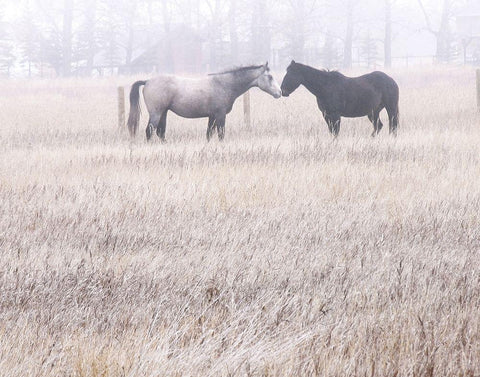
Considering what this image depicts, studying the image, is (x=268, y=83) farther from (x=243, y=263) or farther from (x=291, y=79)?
(x=243, y=263)

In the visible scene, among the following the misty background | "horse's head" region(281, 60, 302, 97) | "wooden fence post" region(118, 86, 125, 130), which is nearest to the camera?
"horse's head" region(281, 60, 302, 97)

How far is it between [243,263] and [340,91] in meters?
8.73

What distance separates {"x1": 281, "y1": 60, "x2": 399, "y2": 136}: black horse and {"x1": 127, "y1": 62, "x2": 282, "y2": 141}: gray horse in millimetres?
745

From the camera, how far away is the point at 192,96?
1320 centimetres

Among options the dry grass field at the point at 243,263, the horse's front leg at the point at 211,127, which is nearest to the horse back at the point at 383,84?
the horse's front leg at the point at 211,127

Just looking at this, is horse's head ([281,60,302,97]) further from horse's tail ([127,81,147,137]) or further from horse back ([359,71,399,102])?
horse's tail ([127,81,147,137])

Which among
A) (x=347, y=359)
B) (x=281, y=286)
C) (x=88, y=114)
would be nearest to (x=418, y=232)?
(x=281, y=286)

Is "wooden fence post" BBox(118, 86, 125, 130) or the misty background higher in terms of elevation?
the misty background

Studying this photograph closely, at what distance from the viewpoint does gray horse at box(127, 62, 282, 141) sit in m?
13.2

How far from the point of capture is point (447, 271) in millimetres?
4152

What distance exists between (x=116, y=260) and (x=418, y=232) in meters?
2.21

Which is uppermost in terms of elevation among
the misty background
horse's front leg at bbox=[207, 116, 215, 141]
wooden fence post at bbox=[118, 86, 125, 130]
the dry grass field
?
the misty background

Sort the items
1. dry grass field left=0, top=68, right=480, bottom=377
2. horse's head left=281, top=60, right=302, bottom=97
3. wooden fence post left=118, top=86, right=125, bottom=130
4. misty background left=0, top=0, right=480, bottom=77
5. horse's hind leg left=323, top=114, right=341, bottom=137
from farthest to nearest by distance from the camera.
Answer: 1. misty background left=0, top=0, right=480, bottom=77
2. wooden fence post left=118, top=86, right=125, bottom=130
3. horse's head left=281, top=60, right=302, bottom=97
4. horse's hind leg left=323, top=114, right=341, bottom=137
5. dry grass field left=0, top=68, right=480, bottom=377

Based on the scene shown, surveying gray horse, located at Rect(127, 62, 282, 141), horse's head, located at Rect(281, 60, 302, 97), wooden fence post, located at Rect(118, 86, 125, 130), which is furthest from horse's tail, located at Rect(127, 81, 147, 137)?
horse's head, located at Rect(281, 60, 302, 97)
